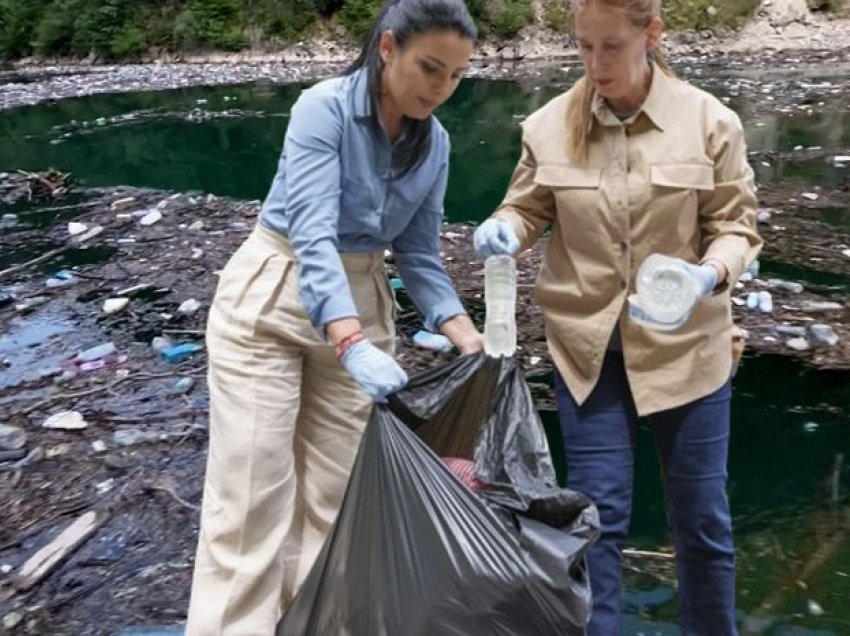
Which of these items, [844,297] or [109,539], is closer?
[109,539]

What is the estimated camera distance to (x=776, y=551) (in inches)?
103

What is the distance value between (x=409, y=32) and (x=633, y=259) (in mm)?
611

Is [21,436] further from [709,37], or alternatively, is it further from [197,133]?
[709,37]

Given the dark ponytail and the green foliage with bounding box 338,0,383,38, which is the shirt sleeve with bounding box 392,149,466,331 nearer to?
the dark ponytail

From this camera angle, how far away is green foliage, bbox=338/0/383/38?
21234 millimetres

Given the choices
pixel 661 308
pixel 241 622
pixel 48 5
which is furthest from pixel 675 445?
pixel 48 5

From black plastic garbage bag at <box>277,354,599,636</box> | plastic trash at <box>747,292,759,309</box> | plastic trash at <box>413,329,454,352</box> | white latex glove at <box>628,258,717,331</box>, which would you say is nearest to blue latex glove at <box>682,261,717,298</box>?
white latex glove at <box>628,258,717,331</box>

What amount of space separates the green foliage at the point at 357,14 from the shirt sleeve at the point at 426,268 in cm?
2017

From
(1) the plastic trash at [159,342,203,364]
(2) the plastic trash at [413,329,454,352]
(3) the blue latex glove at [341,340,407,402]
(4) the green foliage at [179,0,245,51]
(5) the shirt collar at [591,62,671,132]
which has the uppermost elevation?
(5) the shirt collar at [591,62,671,132]

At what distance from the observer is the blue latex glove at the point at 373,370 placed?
1642 millimetres

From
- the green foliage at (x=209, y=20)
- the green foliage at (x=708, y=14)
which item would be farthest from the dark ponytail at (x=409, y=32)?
the green foliage at (x=708, y=14)

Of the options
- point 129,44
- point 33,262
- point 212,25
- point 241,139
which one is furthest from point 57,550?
point 129,44

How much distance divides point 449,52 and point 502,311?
0.51 m

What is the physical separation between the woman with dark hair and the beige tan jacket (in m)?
0.23
